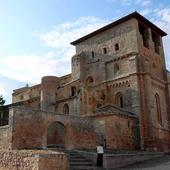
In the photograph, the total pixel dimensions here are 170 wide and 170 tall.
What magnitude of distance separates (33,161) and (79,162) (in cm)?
439

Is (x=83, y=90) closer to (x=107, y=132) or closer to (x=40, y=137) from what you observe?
Answer: (x=107, y=132)

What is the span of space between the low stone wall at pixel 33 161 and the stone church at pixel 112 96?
16.8 ft

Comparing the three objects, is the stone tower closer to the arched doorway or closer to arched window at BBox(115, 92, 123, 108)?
arched window at BBox(115, 92, 123, 108)

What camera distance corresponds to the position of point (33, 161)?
11695 mm

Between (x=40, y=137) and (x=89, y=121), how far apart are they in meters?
5.16

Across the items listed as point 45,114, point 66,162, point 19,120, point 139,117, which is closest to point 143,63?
point 139,117

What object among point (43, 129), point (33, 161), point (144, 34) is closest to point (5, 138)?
point (43, 129)

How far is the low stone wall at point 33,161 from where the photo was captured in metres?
11.6

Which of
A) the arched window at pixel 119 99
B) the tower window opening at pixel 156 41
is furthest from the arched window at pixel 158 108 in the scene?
the tower window opening at pixel 156 41

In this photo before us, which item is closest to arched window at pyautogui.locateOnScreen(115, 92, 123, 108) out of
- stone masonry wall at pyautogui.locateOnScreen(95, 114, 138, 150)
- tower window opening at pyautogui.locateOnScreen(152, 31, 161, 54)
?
stone masonry wall at pyautogui.locateOnScreen(95, 114, 138, 150)

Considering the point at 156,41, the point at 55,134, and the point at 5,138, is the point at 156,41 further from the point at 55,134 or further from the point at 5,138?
the point at 5,138

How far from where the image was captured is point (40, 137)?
726 inches

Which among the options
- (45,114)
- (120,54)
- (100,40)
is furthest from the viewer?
(100,40)

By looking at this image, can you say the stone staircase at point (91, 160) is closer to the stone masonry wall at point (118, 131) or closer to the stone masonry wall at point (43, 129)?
the stone masonry wall at point (43, 129)
